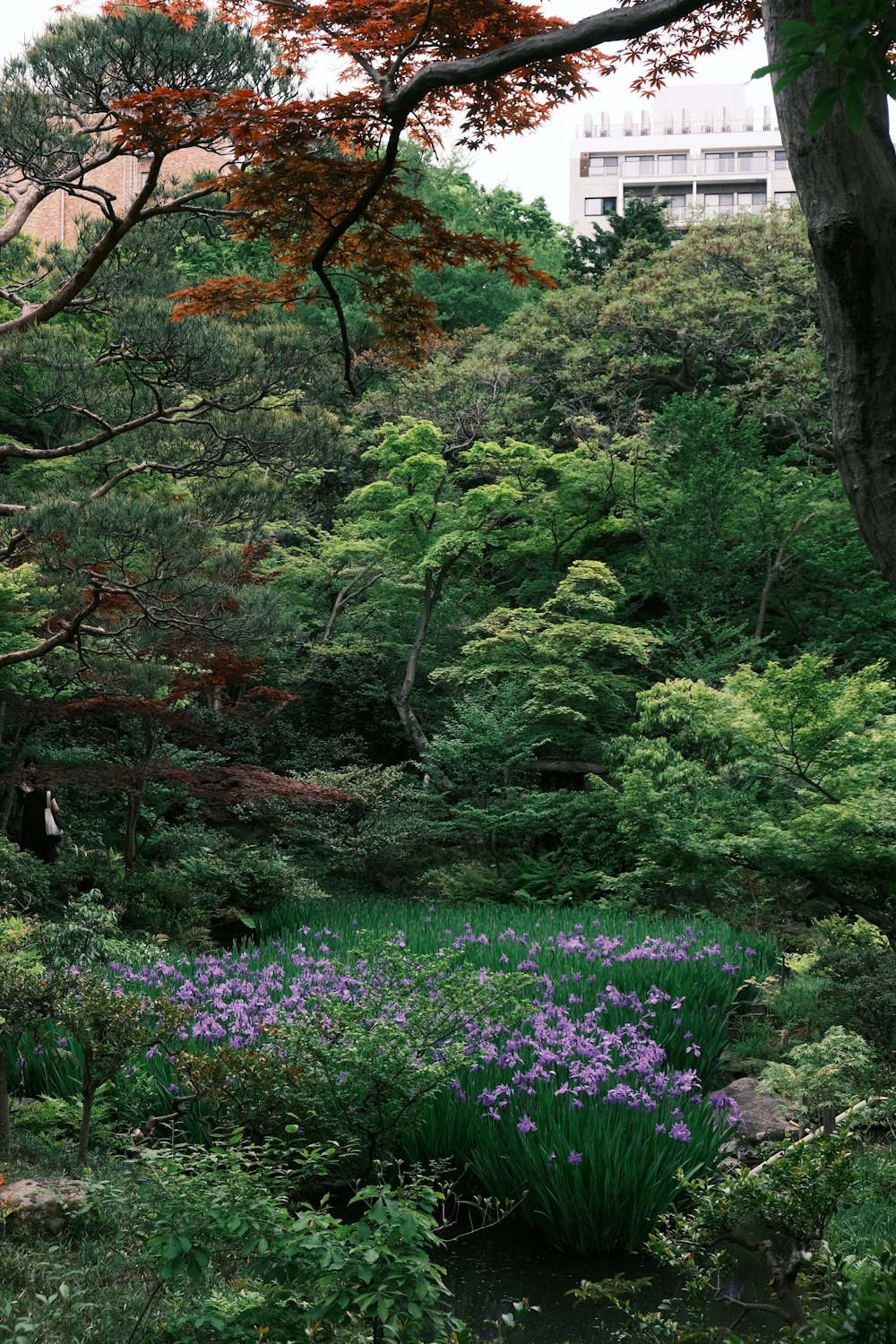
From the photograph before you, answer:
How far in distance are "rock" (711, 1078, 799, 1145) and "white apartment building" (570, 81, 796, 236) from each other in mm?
47280

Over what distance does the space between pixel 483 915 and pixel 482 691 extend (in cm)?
399

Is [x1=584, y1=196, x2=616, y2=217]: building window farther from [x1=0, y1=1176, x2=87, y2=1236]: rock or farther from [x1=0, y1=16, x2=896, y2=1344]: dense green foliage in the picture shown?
[x1=0, y1=1176, x2=87, y2=1236]: rock

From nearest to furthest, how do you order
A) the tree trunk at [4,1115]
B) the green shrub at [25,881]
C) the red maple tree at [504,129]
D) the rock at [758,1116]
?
the red maple tree at [504,129], the tree trunk at [4,1115], the rock at [758,1116], the green shrub at [25,881]

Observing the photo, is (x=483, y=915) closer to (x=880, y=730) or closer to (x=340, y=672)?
(x=880, y=730)

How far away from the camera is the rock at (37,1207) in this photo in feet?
12.2

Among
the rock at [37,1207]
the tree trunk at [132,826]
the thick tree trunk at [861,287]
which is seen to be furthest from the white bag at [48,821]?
the thick tree trunk at [861,287]

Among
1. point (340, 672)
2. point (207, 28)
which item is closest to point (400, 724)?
point (340, 672)

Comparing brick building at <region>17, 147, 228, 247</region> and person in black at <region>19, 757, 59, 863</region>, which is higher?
brick building at <region>17, 147, 228, 247</region>

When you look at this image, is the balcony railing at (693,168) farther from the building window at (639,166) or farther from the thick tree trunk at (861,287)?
the thick tree trunk at (861,287)

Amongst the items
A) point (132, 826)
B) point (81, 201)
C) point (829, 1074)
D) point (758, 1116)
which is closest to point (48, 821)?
point (132, 826)

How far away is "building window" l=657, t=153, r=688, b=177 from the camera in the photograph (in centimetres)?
4941

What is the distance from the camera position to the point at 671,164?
4962cm

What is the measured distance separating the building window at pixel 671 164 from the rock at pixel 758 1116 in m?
50.0

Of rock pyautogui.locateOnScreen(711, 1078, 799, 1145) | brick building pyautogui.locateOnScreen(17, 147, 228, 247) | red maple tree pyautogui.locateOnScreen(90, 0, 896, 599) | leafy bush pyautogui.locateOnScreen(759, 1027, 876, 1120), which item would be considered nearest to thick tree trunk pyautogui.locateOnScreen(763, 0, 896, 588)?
red maple tree pyautogui.locateOnScreen(90, 0, 896, 599)
